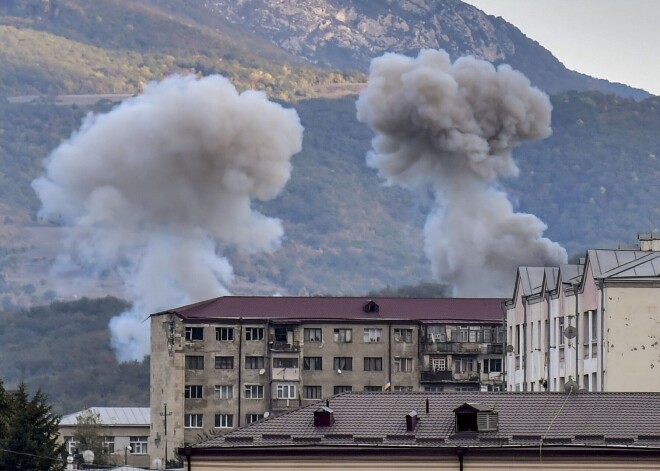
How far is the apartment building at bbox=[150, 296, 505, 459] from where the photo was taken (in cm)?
15700

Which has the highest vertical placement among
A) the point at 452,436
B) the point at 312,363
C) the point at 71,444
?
the point at 312,363

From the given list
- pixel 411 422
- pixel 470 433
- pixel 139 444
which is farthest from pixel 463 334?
pixel 470 433

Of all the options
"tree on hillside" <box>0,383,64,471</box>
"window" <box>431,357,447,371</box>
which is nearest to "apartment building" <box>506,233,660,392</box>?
"tree on hillside" <box>0,383,64,471</box>

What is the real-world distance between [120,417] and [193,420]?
33.8 m

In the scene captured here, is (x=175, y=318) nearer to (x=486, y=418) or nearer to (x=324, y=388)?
(x=324, y=388)

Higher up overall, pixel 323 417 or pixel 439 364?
pixel 439 364

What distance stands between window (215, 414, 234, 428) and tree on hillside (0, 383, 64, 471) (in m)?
59.4

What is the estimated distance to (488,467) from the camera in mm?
61688

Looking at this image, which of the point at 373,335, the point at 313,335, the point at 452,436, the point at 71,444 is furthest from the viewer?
the point at 71,444

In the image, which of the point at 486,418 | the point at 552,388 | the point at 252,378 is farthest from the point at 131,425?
the point at 486,418

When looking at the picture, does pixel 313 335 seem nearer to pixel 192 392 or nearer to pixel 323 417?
pixel 192 392

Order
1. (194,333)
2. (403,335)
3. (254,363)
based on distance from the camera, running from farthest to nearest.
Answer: (254,363) < (403,335) < (194,333)

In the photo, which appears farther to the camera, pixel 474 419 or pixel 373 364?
pixel 373 364

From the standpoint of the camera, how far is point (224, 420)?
15662 cm
